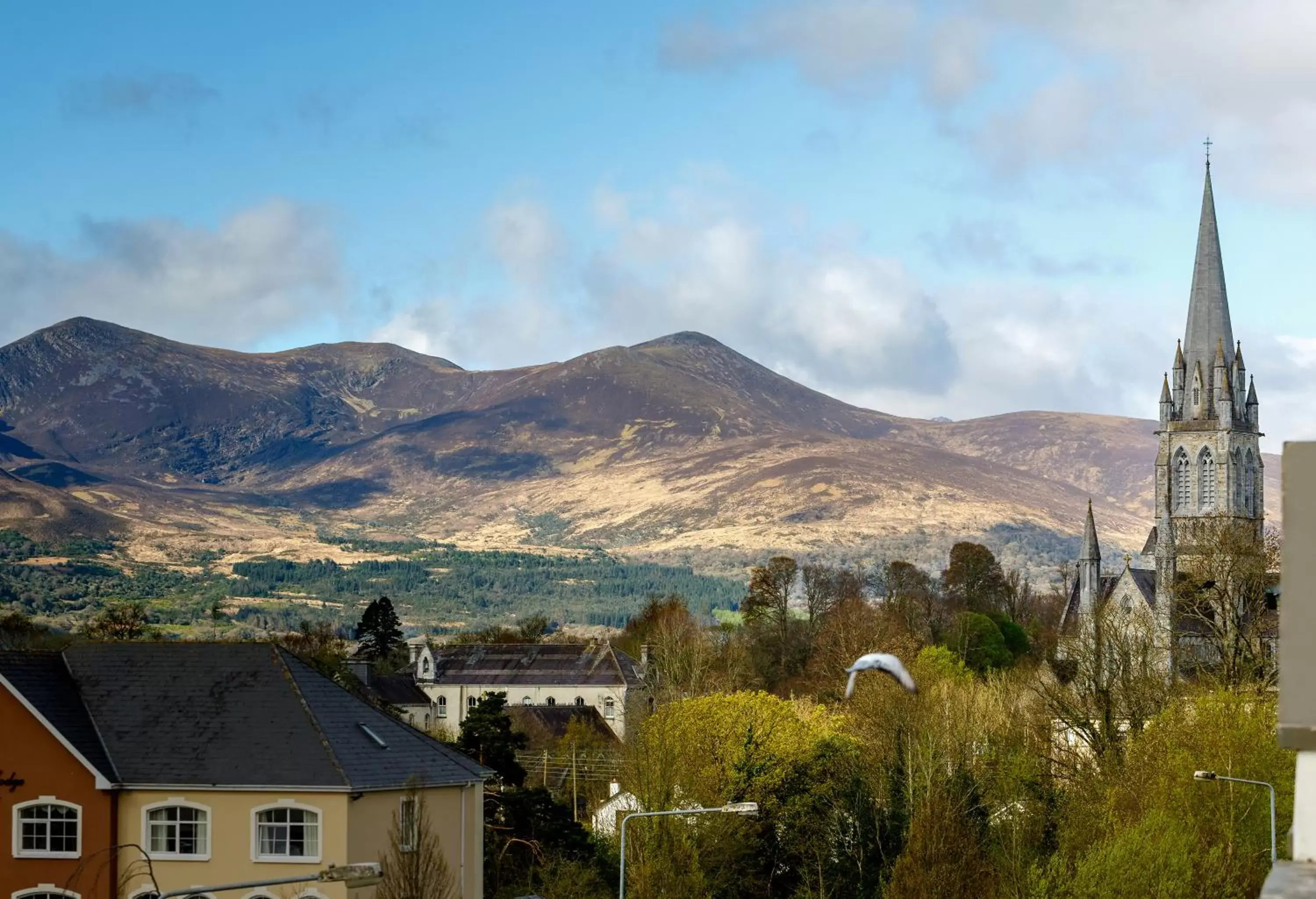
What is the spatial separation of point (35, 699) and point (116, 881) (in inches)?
225

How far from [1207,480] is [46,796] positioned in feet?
394

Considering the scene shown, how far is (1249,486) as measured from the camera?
495 ft

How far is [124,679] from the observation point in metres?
51.1

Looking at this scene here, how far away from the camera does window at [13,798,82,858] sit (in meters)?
46.7

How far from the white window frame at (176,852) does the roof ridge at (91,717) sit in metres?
1.21

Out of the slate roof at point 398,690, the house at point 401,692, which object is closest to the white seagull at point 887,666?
the house at point 401,692

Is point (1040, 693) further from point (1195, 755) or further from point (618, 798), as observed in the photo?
point (1195, 755)

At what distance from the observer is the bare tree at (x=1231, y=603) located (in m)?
71.9

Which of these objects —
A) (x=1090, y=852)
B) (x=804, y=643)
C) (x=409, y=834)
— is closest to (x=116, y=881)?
(x=409, y=834)

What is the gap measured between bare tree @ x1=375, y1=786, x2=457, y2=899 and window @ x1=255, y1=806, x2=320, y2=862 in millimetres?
1914

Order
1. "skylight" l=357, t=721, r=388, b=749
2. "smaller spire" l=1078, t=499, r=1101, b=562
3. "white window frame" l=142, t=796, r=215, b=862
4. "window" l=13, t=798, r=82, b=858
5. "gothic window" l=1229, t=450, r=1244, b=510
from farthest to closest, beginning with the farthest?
"gothic window" l=1229, t=450, r=1244, b=510, "smaller spire" l=1078, t=499, r=1101, b=562, "skylight" l=357, t=721, r=388, b=749, "window" l=13, t=798, r=82, b=858, "white window frame" l=142, t=796, r=215, b=862

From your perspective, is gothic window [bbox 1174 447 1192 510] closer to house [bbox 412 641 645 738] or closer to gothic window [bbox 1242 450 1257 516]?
gothic window [bbox 1242 450 1257 516]

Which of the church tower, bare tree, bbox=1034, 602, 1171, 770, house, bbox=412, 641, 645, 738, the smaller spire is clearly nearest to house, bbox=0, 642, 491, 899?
bare tree, bbox=1034, 602, 1171, 770

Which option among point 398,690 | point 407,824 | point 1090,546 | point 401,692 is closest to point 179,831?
point 407,824
